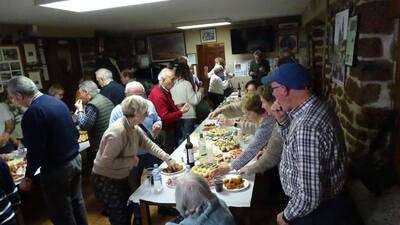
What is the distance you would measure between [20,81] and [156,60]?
6.52 m

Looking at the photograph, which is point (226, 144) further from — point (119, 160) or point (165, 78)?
point (165, 78)

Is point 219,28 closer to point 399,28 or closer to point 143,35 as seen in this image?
point 143,35

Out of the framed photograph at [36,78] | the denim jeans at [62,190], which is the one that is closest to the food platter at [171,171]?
the denim jeans at [62,190]

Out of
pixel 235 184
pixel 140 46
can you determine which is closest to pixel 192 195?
pixel 235 184

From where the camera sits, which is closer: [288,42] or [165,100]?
[165,100]

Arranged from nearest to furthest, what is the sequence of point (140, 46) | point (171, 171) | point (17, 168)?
point (171, 171) → point (17, 168) → point (140, 46)

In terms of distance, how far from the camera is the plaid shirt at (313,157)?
1.40 metres

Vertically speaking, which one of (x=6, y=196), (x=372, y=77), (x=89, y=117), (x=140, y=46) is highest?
(x=140, y=46)

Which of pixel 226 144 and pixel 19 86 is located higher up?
pixel 19 86

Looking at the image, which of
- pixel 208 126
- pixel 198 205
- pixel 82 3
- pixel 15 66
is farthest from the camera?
pixel 15 66

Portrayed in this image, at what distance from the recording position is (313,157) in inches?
55.2

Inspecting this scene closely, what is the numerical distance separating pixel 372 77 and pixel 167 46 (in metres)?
7.17

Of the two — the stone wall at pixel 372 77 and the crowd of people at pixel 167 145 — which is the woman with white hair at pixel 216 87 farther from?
the stone wall at pixel 372 77

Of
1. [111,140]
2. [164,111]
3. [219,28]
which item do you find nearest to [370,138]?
[111,140]
